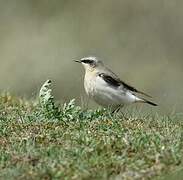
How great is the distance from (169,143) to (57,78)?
62.4 ft

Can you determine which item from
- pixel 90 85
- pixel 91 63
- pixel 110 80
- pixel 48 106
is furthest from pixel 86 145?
pixel 91 63

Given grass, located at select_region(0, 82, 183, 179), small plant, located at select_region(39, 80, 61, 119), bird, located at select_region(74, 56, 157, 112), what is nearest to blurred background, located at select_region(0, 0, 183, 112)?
bird, located at select_region(74, 56, 157, 112)

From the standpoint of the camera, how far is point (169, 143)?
10.1 meters

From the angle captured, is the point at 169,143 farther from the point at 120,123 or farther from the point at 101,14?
the point at 101,14

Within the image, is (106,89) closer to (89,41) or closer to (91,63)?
(91,63)

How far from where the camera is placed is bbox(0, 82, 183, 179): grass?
30.7 ft

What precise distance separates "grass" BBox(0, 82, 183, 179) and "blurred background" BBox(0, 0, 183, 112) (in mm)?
15144

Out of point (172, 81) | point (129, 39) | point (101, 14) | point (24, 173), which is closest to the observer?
point (24, 173)

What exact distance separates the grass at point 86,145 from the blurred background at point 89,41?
49.7 ft

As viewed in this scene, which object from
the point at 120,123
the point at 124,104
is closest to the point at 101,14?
the point at 124,104

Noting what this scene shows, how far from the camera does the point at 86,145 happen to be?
33.3 ft

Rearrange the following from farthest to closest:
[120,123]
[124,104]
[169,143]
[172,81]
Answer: [172,81]
[124,104]
[120,123]
[169,143]

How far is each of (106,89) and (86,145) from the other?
463 cm

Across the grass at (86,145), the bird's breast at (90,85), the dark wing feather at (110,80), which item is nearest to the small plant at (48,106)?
the grass at (86,145)
